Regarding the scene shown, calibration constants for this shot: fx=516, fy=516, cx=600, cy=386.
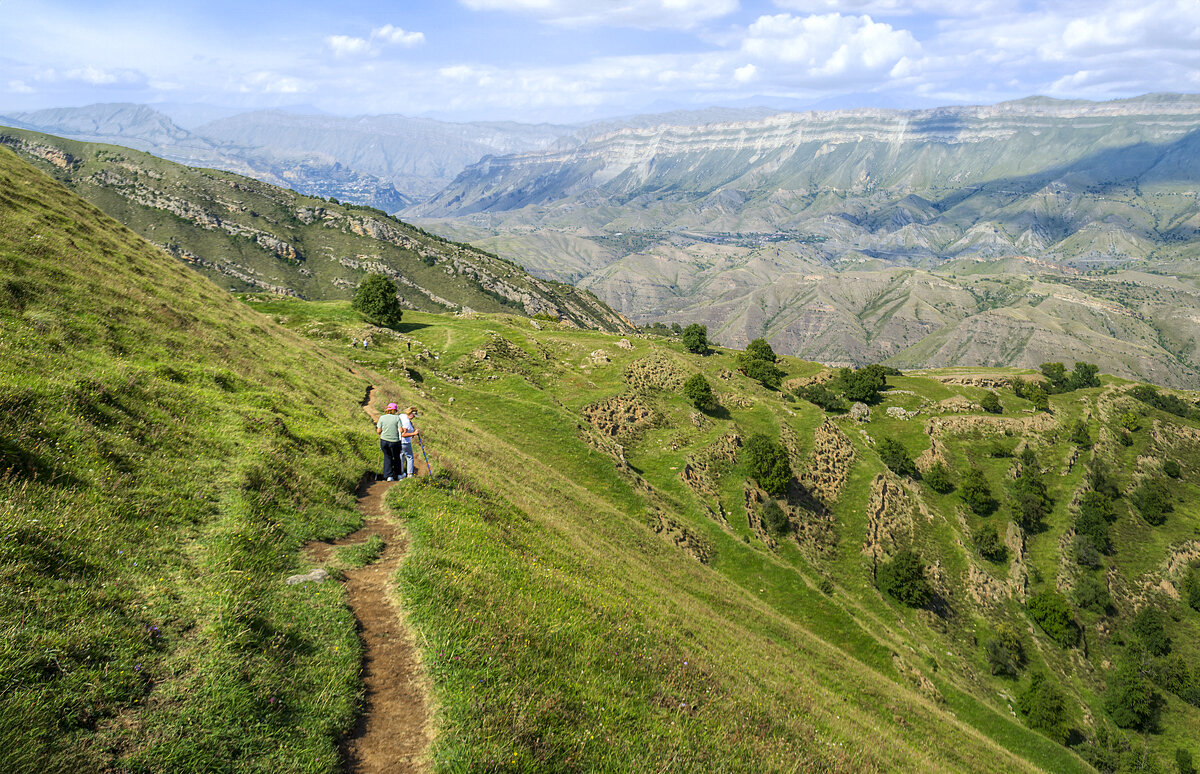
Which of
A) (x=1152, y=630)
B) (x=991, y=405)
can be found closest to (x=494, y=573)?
(x=1152, y=630)

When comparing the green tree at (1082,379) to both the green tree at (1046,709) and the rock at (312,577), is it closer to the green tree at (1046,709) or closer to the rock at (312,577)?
the green tree at (1046,709)

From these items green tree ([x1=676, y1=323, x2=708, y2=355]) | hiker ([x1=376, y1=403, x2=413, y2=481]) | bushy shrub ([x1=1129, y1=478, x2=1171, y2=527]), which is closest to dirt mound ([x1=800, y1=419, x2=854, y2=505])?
green tree ([x1=676, y1=323, x2=708, y2=355])

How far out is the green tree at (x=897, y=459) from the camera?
2963 inches

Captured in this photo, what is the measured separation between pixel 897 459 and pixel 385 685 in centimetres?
8098

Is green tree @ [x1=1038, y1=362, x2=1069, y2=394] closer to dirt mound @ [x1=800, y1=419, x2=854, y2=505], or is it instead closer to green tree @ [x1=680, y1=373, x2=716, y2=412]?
dirt mound @ [x1=800, y1=419, x2=854, y2=505]

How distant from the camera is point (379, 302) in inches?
2623

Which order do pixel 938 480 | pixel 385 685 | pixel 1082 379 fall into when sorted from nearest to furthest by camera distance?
pixel 385 685 < pixel 938 480 < pixel 1082 379

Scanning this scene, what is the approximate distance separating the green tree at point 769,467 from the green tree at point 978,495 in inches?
1399

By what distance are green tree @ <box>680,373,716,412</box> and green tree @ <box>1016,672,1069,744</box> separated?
139 feet

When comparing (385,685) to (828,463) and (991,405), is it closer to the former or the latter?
(828,463)

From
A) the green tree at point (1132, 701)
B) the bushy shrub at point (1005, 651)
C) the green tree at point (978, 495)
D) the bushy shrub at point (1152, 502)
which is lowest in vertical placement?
the green tree at point (1132, 701)

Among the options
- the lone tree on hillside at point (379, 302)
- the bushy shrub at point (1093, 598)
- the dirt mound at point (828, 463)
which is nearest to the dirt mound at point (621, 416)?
the dirt mound at point (828, 463)

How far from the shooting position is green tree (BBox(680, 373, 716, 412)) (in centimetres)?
6399

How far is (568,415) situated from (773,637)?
26.2m
